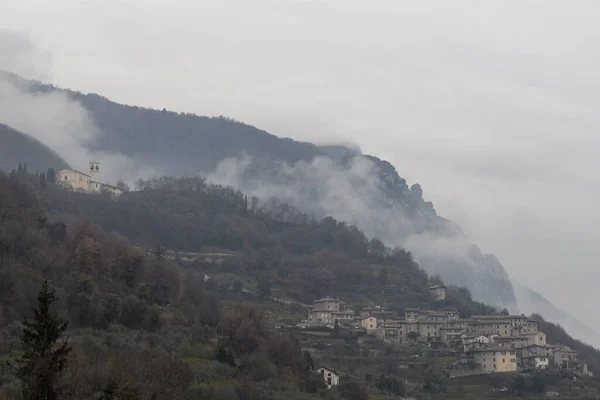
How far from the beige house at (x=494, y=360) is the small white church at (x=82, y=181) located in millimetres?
61759

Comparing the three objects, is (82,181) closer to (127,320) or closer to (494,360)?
(494,360)

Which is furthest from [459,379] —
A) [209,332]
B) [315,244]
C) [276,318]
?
[315,244]

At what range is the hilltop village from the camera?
9912 cm

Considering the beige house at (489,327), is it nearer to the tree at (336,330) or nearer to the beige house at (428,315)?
the beige house at (428,315)

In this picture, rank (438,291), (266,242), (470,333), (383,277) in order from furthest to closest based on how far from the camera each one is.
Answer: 1. (266,242)
2. (383,277)
3. (438,291)
4. (470,333)

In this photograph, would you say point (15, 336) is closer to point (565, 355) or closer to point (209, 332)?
point (209, 332)

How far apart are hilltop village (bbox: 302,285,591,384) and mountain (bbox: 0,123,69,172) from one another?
81.3 metres

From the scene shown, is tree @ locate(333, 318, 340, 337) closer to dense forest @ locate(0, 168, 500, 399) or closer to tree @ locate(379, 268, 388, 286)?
dense forest @ locate(0, 168, 500, 399)

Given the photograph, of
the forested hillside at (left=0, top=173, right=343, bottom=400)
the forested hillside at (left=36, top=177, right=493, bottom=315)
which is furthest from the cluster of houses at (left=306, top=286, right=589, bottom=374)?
the forested hillside at (left=0, top=173, right=343, bottom=400)

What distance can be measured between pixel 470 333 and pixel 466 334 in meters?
2.22

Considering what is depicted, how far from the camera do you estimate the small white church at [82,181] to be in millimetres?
136500

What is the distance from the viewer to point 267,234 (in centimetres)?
14850

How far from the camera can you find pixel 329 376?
75.4 meters

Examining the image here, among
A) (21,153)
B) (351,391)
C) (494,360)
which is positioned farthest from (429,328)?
(21,153)
